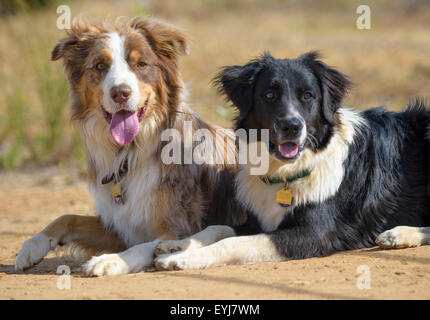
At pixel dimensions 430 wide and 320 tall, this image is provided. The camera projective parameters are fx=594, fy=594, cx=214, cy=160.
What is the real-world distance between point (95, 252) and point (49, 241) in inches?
17.1

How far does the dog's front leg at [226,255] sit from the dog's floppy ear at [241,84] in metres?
1.10

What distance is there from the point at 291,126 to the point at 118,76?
1.49m

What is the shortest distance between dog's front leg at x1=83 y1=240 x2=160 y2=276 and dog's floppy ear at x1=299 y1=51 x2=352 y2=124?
1862 mm

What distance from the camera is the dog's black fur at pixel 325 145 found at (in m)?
4.82

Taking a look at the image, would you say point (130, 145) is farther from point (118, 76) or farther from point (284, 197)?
point (284, 197)

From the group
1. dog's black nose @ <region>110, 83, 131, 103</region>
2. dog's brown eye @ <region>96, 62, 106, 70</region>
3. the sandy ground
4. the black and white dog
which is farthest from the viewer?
dog's brown eye @ <region>96, 62, 106, 70</region>

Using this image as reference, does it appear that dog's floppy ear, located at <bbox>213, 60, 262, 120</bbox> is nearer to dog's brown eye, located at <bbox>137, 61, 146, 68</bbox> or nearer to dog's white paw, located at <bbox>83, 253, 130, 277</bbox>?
dog's brown eye, located at <bbox>137, 61, 146, 68</bbox>

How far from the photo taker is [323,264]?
456cm

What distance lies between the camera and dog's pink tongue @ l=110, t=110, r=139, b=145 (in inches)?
201

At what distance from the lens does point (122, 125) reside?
512 cm
